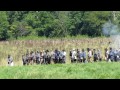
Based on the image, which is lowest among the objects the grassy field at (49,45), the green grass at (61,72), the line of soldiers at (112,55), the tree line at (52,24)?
the green grass at (61,72)

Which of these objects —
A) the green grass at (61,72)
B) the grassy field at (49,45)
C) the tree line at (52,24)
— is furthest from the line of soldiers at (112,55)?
the tree line at (52,24)

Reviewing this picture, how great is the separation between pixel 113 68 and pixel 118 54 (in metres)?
5.86

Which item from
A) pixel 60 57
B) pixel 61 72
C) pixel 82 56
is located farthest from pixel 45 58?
pixel 61 72

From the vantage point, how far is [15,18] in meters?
47.4

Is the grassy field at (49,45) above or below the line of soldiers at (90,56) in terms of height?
above

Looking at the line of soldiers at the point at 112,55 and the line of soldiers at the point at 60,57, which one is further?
the line of soldiers at the point at 112,55

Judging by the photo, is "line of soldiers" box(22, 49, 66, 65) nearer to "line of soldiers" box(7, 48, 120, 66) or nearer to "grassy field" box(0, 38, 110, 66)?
"line of soldiers" box(7, 48, 120, 66)

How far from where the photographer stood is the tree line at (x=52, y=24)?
139 ft

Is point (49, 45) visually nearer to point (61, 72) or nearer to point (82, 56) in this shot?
point (82, 56)

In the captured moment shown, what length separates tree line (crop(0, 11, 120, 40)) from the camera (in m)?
42.3

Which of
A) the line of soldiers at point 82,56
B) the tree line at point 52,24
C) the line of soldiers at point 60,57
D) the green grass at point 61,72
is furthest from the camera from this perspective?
the tree line at point 52,24

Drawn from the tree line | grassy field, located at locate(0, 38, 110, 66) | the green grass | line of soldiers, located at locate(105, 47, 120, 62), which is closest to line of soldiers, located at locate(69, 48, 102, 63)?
line of soldiers, located at locate(105, 47, 120, 62)

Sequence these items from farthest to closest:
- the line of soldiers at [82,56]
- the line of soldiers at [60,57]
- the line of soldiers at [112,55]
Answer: the line of soldiers at [112,55] < the line of soldiers at [60,57] < the line of soldiers at [82,56]

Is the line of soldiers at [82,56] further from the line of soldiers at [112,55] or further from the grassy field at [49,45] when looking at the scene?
the grassy field at [49,45]
